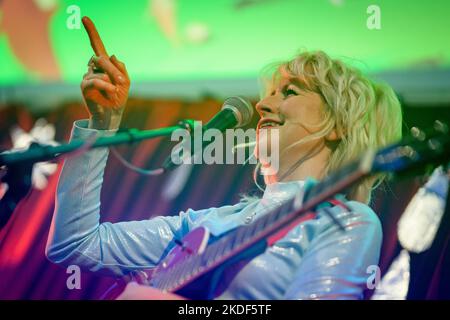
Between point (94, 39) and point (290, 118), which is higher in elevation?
point (94, 39)

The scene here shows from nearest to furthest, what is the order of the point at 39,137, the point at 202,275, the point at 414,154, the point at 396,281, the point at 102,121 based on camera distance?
the point at 414,154 → the point at 202,275 → the point at 102,121 → the point at 396,281 → the point at 39,137

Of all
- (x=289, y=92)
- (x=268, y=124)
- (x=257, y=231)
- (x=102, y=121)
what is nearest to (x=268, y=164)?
(x=268, y=124)

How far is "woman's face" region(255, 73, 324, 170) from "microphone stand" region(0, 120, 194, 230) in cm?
30

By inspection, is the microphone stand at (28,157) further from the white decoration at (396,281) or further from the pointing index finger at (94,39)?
the white decoration at (396,281)

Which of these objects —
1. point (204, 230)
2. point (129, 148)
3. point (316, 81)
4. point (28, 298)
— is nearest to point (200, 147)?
point (204, 230)

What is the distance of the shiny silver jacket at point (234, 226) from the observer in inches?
56.5

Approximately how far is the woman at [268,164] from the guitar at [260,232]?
4 cm

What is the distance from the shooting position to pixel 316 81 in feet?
5.70

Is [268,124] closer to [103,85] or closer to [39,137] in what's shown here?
[103,85]

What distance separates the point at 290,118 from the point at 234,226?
1.19ft

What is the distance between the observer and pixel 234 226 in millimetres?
1565

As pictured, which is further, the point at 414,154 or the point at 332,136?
the point at 332,136

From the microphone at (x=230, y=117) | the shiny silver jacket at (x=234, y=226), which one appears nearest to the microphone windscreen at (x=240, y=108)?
the microphone at (x=230, y=117)

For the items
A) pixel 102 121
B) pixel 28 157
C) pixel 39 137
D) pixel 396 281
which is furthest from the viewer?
pixel 39 137
